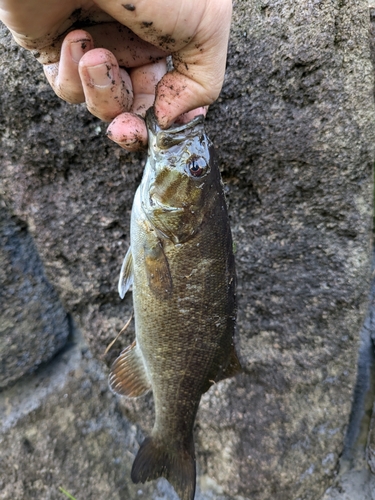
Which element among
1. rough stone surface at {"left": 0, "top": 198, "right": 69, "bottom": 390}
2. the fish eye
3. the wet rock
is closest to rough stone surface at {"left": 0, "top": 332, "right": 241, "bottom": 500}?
the wet rock

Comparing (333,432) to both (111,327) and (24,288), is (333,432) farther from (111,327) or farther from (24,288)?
(24,288)

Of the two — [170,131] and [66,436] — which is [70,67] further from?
[66,436]

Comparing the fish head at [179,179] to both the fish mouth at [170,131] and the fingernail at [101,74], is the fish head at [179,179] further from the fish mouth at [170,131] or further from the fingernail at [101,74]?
the fingernail at [101,74]

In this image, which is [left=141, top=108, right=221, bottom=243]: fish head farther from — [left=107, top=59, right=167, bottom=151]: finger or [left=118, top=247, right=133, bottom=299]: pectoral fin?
[left=118, top=247, right=133, bottom=299]: pectoral fin

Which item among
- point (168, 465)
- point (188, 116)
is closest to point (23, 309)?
point (168, 465)

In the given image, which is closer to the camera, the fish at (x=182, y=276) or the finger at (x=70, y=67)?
the finger at (x=70, y=67)

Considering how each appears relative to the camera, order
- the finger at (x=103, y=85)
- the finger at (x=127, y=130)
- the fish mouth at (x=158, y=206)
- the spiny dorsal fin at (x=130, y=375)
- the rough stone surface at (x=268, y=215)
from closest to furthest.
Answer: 1. the finger at (x=103, y=85)
2. the finger at (x=127, y=130)
3. the fish mouth at (x=158, y=206)
4. the rough stone surface at (x=268, y=215)
5. the spiny dorsal fin at (x=130, y=375)

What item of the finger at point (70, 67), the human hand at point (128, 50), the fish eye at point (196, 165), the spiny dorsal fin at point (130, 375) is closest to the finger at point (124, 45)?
the human hand at point (128, 50)
